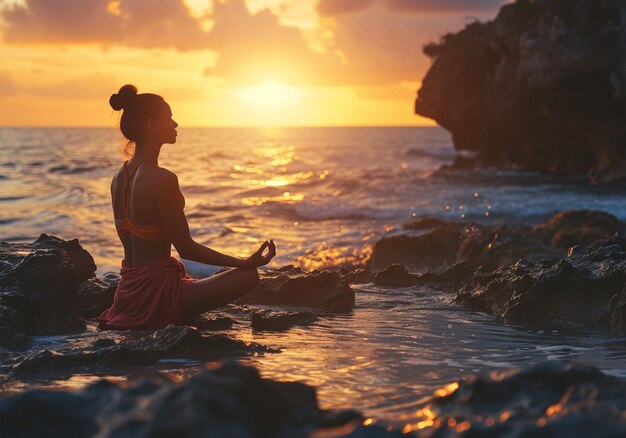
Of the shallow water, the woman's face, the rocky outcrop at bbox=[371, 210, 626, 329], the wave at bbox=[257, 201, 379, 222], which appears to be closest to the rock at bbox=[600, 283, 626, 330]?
the rocky outcrop at bbox=[371, 210, 626, 329]

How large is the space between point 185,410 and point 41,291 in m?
3.57

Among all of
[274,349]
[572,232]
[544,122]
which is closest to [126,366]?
[274,349]

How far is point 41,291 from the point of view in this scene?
5520mm

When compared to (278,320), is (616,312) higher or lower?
higher

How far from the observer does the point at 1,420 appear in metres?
2.75

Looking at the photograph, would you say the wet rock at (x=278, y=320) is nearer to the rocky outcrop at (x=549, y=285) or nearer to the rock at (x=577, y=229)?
the rocky outcrop at (x=549, y=285)

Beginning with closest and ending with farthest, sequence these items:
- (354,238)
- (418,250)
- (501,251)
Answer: (501,251)
(418,250)
(354,238)

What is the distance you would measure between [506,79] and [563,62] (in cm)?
598

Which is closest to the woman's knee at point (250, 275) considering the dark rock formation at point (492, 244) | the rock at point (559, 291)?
the rock at point (559, 291)

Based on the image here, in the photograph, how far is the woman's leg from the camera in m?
5.33

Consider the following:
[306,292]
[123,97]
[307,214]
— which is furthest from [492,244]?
[307,214]

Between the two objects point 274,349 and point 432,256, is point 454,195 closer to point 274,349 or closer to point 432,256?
point 432,256

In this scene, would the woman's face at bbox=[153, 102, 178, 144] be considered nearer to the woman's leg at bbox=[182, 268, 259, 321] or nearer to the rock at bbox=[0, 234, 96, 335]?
the woman's leg at bbox=[182, 268, 259, 321]

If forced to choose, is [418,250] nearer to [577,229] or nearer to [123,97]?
[577,229]
